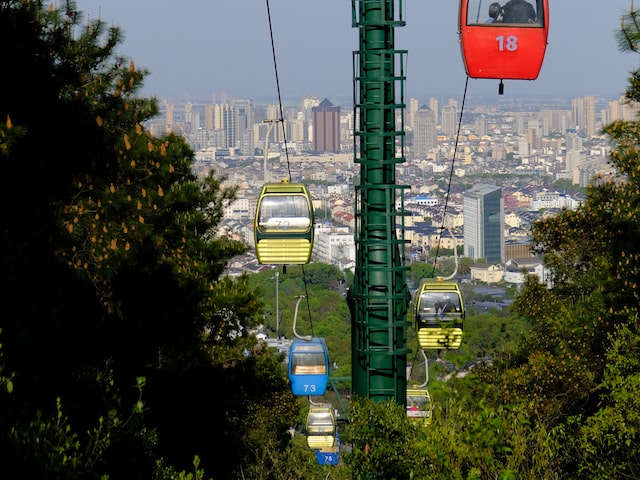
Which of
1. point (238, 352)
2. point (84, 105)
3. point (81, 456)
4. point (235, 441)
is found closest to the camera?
point (81, 456)

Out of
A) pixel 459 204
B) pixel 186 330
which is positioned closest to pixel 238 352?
pixel 186 330

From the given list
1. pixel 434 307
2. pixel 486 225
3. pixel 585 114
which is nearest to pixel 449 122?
pixel 585 114

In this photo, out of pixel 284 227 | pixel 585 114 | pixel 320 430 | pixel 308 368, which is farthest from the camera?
pixel 585 114

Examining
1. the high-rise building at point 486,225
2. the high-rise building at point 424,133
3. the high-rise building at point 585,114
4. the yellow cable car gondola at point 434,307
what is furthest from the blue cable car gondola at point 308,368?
the high-rise building at point 585,114

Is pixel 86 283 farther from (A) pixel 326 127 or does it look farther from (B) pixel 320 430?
(A) pixel 326 127

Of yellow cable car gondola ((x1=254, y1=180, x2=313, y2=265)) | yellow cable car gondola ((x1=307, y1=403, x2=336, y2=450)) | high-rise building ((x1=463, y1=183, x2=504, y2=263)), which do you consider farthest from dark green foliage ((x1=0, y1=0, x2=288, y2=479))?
high-rise building ((x1=463, y1=183, x2=504, y2=263))

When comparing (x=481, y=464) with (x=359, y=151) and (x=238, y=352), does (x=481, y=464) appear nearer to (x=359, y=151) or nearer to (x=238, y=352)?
(x=359, y=151)
